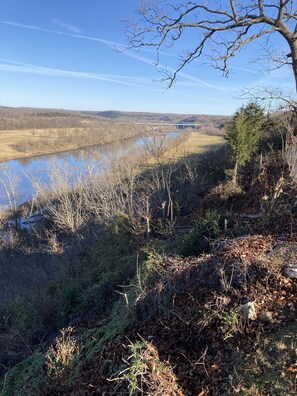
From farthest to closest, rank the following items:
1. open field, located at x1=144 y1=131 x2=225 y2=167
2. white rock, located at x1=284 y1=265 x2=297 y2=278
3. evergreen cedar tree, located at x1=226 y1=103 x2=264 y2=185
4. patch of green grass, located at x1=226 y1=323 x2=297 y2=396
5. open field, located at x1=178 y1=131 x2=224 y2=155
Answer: open field, located at x1=178 y1=131 x2=224 y2=155 < open field, located at x1=144 y1=131 x2=225 y2=167 < evergreen cedar tree, located at x1=226 y1=103 x2=264 y2=185 < white rock, located at x1=284 y1=265 x2=297 y2=278 < patch of green grass, located at x1=226 y1=323 x2=297 y2=396

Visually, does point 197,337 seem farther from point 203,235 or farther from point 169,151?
point 169,151

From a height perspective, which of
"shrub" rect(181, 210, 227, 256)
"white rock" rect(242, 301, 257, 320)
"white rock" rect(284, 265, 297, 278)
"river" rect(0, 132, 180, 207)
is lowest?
"river" rect(0, 132, 180, 207)

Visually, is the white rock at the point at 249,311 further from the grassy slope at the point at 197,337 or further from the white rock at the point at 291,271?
the white rock at the point at 291,271

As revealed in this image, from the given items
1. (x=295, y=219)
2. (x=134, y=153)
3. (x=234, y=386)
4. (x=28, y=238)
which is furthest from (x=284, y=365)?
(x=134, y=153)

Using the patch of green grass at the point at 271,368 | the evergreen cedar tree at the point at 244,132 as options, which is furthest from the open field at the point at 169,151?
the patch of green grass at the point at 271,368

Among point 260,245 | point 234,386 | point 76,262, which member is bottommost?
point 76,262

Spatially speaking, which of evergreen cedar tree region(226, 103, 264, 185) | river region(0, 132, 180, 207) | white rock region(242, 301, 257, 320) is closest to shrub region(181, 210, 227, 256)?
white rock region(242, 301, 257, 320)

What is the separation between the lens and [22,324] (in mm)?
10172

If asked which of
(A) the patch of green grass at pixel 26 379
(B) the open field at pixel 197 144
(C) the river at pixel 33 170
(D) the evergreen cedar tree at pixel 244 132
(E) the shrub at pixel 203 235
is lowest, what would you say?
(C) the river at pixel 33 170

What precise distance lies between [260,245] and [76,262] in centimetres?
1184

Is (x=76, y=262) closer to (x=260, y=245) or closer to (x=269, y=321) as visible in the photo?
(x=260, y=245)

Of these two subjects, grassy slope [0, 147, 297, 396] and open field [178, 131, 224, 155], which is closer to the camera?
grassy slope [0, 147, 297, 396]

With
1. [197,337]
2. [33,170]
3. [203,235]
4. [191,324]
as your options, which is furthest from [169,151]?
[33,170]

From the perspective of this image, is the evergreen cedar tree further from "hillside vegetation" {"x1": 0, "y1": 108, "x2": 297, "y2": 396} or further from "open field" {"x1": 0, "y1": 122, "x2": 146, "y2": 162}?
"open field" {"x1": 0, "y1": 122, "x2": 146, "y2": 162}
